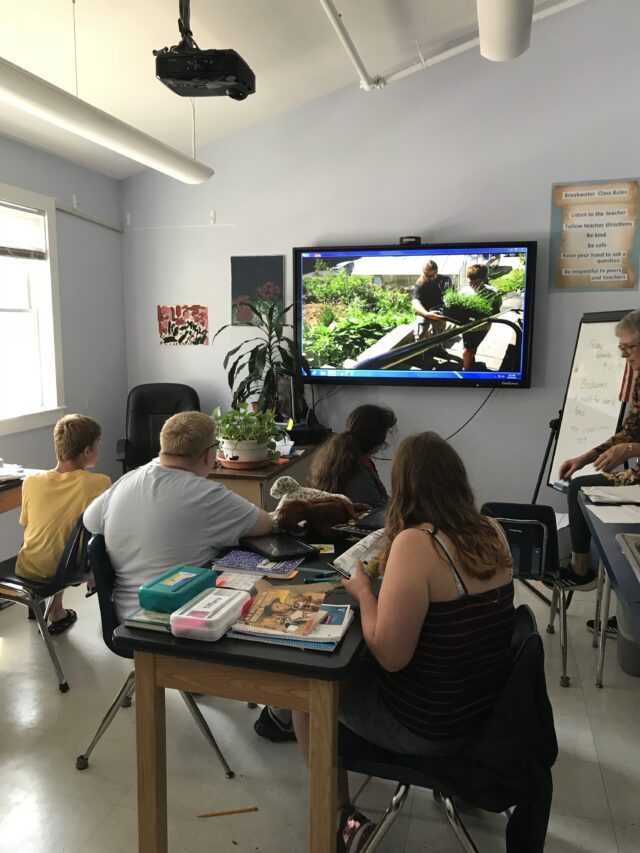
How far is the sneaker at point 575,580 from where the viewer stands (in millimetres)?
2811

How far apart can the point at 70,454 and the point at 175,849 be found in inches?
61.8

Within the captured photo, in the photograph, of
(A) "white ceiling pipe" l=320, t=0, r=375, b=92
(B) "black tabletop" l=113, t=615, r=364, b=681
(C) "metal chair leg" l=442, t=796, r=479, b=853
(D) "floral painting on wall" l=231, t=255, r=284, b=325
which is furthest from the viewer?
(D) "floral painting on wall" l=231, t=255, r=284, b=325

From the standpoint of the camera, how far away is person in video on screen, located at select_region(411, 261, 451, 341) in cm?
459

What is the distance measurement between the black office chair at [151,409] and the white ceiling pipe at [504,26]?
2909mm

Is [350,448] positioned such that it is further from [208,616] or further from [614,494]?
[208,616]

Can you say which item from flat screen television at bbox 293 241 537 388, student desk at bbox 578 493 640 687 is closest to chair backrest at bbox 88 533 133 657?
student desk at bbox 578 493 640 687

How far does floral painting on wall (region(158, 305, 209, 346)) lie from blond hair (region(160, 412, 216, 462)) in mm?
3163

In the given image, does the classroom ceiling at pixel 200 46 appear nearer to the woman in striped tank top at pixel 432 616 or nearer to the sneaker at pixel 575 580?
the woman in striped tank top at pixel 432 616

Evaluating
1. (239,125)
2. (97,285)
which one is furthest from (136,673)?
(239,125)

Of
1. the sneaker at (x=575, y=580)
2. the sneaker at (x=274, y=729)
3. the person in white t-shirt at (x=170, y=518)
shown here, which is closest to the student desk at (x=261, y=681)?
the person in white t-shirt at (x=170, y=518)

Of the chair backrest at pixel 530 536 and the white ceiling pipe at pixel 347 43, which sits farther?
the white ceiling pipe at pixel 347 43

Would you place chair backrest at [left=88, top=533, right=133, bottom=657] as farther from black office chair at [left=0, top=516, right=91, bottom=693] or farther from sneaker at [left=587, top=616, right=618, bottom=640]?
sneaker at [left=587, top=616, right=618, bottom=640]

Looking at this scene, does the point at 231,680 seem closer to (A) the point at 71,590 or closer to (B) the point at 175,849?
(B) the point at 175,849

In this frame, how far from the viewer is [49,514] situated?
2.75 m
